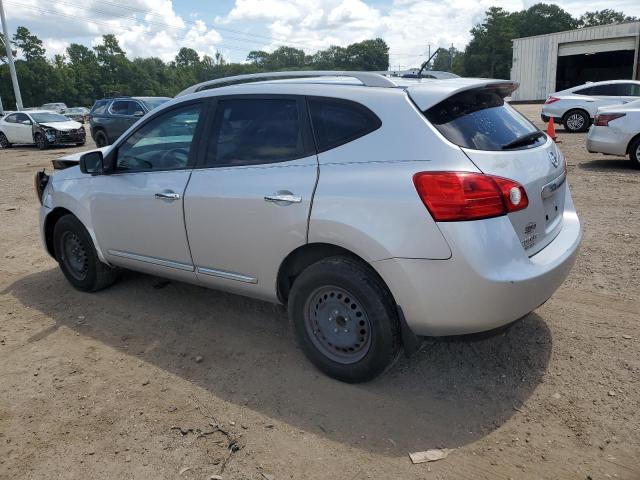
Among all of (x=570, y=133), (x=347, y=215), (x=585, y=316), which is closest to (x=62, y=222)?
(x=347, y=215)

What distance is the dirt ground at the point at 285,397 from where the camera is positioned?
263cm

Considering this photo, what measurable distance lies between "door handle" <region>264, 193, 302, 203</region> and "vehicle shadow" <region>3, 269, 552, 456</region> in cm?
112

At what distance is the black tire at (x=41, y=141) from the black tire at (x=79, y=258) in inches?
685

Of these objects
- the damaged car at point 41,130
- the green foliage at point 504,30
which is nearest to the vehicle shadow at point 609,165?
the damaged car at point 41,130

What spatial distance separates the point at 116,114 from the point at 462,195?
56.7 feet

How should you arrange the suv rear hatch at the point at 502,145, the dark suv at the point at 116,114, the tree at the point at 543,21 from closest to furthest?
the suv rear hatch at the point at 502,145
the dark suv at the point at 116,114
the tree at the point at 543,21

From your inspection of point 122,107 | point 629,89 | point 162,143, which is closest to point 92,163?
point 162,143

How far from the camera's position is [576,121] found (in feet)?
54.8

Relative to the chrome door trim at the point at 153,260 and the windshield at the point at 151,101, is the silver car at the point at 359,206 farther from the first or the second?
the windshield at the point at 151,101

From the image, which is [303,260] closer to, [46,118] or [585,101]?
[585,101]

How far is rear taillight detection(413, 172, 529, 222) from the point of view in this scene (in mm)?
2656

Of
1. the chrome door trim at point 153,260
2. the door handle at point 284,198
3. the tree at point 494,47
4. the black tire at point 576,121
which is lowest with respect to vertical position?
the black tire at point 576,121

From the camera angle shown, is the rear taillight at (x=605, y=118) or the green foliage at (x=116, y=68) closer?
the rear taillight at (x=605, y=118)

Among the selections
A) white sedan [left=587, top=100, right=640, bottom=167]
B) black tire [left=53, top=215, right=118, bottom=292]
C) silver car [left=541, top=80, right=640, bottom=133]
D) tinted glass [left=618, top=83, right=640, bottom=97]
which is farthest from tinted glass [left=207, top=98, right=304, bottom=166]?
tinted glass [left=618, top=83, right=640, bottom=97]
